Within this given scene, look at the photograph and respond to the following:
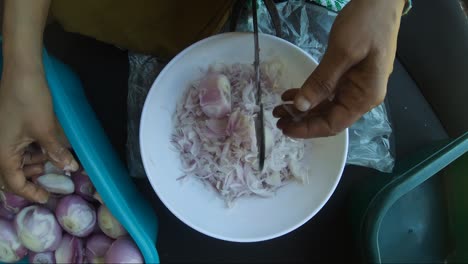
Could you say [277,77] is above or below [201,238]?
above

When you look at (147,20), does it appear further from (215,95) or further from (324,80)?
(324,80)

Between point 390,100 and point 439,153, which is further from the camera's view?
point 390,100

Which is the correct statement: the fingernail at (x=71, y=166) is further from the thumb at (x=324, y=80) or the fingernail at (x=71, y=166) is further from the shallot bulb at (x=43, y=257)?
the thumb at (x=324, y=80)

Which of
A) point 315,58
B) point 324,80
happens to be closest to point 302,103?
point 324,80

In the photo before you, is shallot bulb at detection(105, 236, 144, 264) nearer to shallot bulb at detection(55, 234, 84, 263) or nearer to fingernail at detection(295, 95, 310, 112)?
shallot bulb at detection(55, 234, 84, 263)

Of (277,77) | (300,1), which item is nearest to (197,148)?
(277,77)

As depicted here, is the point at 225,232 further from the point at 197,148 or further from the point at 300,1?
the point at 300,1
